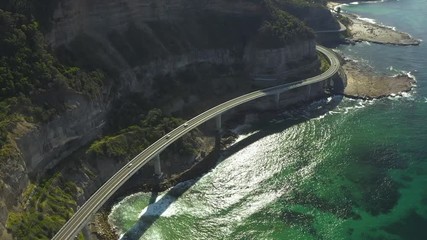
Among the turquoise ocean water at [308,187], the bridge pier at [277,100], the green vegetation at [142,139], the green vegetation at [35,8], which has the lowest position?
the turquoise ocean water at [308,187]

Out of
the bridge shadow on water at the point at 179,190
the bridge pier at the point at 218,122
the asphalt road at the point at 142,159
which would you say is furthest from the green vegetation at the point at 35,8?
the bridge pier at the point at 218,122

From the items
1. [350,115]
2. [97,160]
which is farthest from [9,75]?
[350,115]

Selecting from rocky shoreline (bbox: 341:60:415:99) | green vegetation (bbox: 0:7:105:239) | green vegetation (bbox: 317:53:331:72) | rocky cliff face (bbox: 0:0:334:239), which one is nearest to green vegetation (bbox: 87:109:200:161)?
rocky cliff face (bbox: 0:0:334:239)

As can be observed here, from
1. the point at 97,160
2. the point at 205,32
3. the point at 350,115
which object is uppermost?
the point at 205,32

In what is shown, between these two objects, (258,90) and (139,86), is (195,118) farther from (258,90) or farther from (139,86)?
(258,90)

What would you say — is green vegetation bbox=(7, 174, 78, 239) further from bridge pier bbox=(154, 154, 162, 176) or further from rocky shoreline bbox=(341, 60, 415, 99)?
rocky shoreline bbox=(341, 60, 415, 99)

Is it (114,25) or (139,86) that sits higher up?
(114,25)

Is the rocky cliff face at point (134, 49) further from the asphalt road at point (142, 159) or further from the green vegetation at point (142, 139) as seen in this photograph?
the asphalt road at point (142, 159)
